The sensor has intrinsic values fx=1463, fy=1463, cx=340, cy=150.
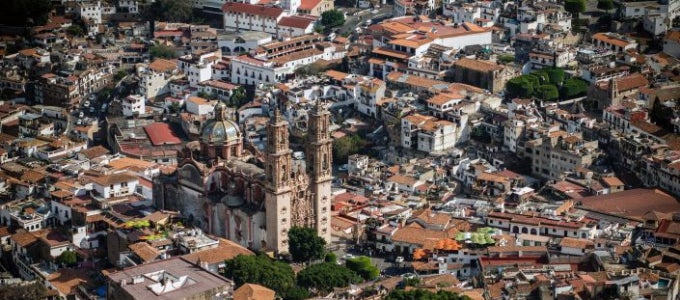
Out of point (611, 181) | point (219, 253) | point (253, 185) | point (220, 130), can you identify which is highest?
point (220, 130)

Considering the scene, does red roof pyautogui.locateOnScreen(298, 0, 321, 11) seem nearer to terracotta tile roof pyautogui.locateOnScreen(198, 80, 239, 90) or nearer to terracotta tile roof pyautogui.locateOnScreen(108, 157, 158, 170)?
terracotta tile roof pyautogui.locateOnScreen(198, 80, 239, 90)

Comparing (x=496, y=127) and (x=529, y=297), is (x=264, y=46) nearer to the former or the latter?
(x=496, y=127)

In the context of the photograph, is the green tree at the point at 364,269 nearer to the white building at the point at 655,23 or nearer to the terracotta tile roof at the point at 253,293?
the terracotta tile roof at the point at 253,293

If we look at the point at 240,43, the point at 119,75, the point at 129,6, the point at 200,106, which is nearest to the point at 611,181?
Result: the point at 200,106

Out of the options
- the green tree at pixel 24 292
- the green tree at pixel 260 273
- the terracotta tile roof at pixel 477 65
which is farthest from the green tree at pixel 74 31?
the green tree at pixel 260 273

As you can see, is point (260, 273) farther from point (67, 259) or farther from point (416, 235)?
point (67, 259)

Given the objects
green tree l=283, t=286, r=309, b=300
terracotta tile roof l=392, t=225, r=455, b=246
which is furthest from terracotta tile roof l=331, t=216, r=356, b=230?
green tree l=283, t=286, r=309, b=300
